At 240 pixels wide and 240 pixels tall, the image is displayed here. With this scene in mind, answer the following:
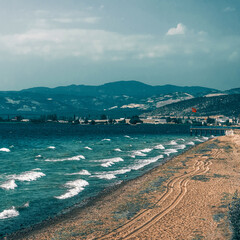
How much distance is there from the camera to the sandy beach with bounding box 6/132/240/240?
18688mm

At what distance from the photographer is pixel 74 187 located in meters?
31.9

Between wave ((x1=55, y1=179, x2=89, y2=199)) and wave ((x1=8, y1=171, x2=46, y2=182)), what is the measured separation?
18.0ft

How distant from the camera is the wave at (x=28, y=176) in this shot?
36.0 metres

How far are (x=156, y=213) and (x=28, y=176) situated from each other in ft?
67.8

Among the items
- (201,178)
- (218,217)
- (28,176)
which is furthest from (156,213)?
(28,176)

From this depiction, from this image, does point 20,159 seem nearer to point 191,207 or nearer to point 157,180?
point 157,180

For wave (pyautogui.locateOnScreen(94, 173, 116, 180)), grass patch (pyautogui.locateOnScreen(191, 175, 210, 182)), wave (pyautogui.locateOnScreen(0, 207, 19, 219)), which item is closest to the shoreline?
wave (pyautogui.locateOnScreen(0, 207, 19, 219))

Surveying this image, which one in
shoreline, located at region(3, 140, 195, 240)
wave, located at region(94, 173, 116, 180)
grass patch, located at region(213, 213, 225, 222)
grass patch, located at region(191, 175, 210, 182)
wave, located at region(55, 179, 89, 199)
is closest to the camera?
shoreline, located at region(3, 140, 195, 240)

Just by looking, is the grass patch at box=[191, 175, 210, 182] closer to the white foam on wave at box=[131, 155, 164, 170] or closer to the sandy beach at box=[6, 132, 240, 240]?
the sandy beach at box=[6, 132, 240, 240]

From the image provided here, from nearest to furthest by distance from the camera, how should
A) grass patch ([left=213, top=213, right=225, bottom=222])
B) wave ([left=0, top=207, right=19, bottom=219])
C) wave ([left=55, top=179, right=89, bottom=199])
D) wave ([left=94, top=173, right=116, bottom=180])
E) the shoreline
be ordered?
the shoreline, grass patch ([left=213, top=213, right=225, bottom=222]), wave ([left=0, top=207, right=19, bottom=219]), wave ([left=55, top=179, right=89, bottom=199]), wave ([left=94, top=173, right=116, bottom=180])

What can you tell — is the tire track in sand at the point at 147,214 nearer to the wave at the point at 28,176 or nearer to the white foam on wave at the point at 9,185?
the white foam on wave at the point at 9,185

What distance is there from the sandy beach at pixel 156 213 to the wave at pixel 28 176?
11.3 meters

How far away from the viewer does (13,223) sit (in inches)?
861

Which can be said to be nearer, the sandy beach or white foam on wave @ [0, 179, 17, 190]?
the sandy beach
